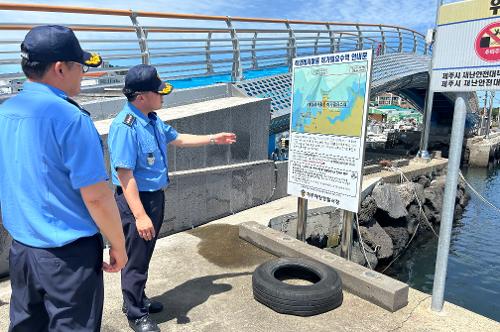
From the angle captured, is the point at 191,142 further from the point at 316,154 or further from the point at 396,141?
the point at 396,141

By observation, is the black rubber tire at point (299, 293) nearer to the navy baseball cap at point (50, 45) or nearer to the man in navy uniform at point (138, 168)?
the man in navy uniform at point (138, 168)

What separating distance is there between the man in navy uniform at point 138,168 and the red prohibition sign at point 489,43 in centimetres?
237

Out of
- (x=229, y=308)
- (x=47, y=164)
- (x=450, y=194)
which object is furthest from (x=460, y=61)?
(x=47, y=164)

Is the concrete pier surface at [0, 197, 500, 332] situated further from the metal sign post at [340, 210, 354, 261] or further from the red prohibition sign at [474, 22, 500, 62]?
the red prohibition sign at [474, 22, 500, 62]

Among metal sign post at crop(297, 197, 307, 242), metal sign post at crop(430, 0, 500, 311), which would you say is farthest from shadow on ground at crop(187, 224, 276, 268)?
metal sign post at crop(430, 0, 500, 311)

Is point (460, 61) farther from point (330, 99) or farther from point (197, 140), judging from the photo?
point (197, 140)

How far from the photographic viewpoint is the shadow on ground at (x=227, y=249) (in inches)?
180

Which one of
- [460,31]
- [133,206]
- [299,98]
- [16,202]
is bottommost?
[133,206]

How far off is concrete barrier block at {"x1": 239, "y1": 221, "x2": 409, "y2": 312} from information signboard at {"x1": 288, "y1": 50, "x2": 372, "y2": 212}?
0.58 m

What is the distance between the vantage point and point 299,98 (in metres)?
4.70

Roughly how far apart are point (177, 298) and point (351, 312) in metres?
1.59

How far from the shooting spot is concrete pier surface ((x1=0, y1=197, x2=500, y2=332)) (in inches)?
127

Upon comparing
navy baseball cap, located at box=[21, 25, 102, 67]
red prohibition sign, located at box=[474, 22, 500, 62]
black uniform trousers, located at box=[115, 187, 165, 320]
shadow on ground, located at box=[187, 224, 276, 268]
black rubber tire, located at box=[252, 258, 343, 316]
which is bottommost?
shadow on ground, located at box=[187, 224, 276, 268]

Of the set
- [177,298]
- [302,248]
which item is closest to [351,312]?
[302,248]
